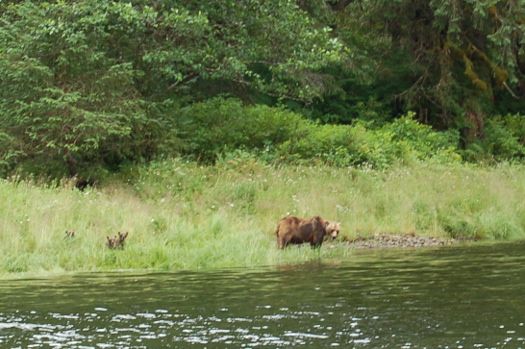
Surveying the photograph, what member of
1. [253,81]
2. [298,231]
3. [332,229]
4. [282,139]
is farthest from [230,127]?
[298,231]

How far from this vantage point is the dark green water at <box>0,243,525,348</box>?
34.9 ft

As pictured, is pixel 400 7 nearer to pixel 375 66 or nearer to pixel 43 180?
pixel 375 66

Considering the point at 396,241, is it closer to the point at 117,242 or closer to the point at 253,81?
the point at 117,242

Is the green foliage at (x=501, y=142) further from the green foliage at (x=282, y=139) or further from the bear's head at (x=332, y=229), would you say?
the bear's head at (x=332, y=229)

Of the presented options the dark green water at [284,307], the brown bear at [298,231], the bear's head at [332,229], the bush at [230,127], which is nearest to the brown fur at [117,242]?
the dark green water at [284,307]

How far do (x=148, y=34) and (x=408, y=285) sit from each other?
15570mm

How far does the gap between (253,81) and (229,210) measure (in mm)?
9925

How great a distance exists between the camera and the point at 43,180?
79.3 feet

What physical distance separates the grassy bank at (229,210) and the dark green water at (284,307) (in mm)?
1497

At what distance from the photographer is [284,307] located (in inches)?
504

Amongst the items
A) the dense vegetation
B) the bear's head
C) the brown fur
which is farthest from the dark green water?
the dense vegetation

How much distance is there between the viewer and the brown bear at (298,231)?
1909cm

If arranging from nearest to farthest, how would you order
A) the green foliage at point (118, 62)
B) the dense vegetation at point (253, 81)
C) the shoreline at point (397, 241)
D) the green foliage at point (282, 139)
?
1. the shoreline at point (397, 241)
2. the green foliage at point (118, 62)
3. the dense vegetation at point (253, 81)
4. the green foliage at point (282, 139)

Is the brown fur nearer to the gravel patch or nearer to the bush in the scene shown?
the gravel patch
